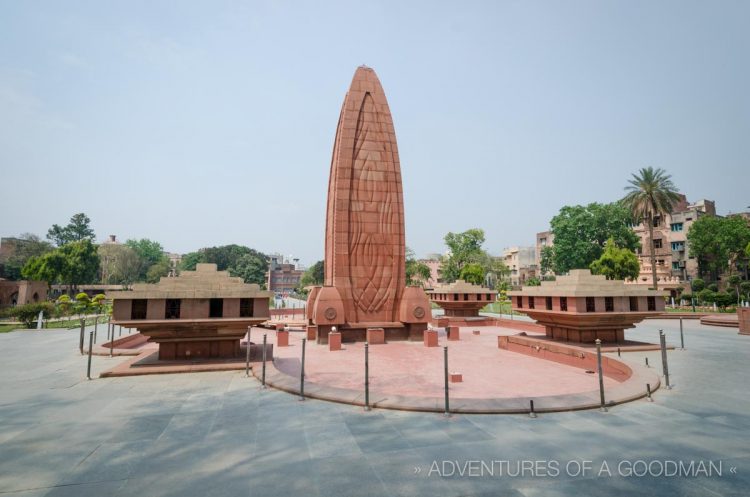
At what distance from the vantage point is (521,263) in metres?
94.5

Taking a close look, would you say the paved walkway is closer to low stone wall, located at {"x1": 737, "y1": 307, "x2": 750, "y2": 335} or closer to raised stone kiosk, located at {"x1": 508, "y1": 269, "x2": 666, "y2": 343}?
raised stone kiosk, located at {"x1": 508, "y1": 269, "x2": 666, "y2": 343}

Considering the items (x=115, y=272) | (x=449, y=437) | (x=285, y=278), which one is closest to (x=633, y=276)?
(x=449, y=437)

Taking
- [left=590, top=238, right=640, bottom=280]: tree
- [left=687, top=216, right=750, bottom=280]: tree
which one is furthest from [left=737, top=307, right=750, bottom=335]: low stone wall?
[left=687, top=216, right=750, bottom=280]: tree

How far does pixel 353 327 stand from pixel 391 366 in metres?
7.52

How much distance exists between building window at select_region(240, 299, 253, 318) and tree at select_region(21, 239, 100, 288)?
61.1m

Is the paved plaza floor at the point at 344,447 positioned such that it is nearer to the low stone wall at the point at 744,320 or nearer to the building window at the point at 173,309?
the building window at the point at 173,309

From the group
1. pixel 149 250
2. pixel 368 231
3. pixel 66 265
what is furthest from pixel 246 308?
pixel 149 250

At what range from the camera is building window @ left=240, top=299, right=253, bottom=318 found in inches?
574

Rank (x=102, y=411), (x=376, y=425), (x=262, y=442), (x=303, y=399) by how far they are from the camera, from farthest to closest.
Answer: (x=303, y=399)
(x=102, y=411)
(x=376, y=425)
(x=262, y=442)

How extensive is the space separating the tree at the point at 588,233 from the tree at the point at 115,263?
91699mm

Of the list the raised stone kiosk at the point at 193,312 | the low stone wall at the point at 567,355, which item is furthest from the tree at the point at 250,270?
the low stone wall at the point at 567,355

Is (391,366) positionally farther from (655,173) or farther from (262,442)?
(655,173)

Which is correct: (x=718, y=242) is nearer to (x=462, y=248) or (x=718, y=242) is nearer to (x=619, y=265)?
(x=619, y=265)

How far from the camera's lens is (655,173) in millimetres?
47844
